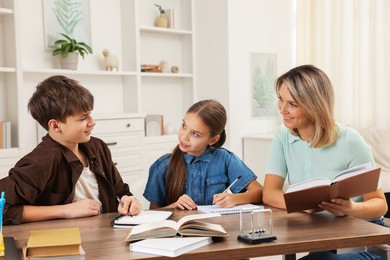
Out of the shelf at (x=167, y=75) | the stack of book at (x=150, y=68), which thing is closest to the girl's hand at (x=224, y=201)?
the shelf at (x=167, y=75)

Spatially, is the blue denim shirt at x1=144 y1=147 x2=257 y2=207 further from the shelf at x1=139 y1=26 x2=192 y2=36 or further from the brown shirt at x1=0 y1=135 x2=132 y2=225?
the shelf at x1=139 y1=26 x2=192 y2=36

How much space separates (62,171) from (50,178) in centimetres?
5

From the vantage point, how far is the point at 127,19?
191 inches

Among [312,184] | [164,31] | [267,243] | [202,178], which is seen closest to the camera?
[267,243]

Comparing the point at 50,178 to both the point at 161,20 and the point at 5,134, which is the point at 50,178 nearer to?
the point at 5,134

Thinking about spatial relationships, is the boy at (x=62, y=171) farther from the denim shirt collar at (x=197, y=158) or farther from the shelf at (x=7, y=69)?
the shelf at (x=7, y=69)

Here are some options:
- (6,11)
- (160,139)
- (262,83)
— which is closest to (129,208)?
(6,11)

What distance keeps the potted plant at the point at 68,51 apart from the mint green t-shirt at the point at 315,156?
8.17 feet

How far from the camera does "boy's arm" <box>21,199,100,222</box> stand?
73.4 inches

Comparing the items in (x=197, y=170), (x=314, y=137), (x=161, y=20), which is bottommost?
(x=197, y=170)

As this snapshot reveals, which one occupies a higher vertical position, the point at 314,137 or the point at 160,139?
the point at 314,137

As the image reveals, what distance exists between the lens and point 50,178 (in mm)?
1953

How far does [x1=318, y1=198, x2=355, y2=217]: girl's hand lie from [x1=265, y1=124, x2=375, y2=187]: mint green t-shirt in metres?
0.29

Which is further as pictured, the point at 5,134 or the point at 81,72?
the point at 81,72
